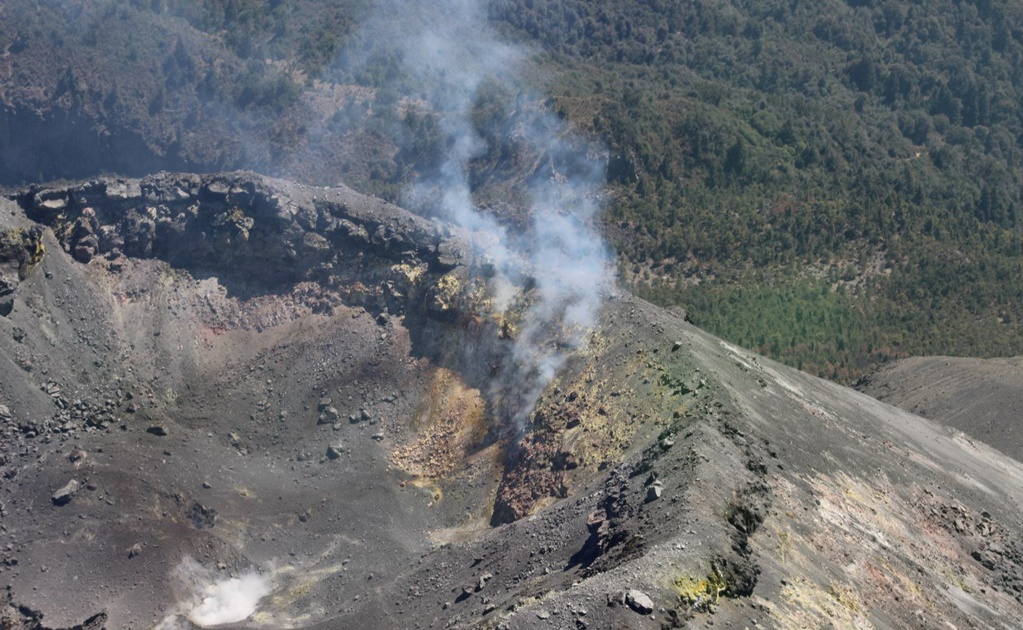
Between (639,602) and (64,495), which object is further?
(64,495)

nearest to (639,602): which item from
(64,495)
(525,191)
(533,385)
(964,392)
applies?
(533,385)

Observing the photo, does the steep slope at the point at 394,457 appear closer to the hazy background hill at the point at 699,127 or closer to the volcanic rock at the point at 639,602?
the volcanic rock at the point at 639,602

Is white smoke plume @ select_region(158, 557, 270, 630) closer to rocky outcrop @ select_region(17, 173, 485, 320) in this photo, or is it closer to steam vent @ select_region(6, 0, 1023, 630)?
steam vent @ select_region(6, 0, 1023, 630)

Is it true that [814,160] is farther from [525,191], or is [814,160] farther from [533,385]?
[533,385]

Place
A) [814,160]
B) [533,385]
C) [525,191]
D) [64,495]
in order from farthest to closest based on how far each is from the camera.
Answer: [814,160]
[525,191]
[533,385]
[64,495]

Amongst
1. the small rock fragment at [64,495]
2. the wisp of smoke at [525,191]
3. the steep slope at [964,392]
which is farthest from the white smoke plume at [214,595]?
the steep slope at [964,392]

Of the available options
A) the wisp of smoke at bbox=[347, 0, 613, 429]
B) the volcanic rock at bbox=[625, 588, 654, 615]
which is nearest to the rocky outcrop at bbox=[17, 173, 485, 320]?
the wisp of smoke at bbox=[347, 0, 613, 429]
